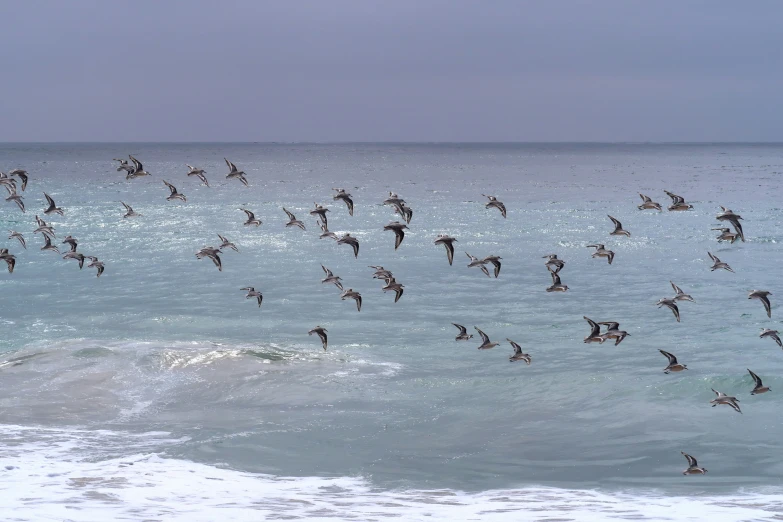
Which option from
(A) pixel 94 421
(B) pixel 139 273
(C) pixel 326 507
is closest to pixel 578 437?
(C) pixel 326 507

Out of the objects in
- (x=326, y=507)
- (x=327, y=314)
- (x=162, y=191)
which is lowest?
(x=326, y=507)

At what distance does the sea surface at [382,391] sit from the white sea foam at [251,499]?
8 centimetres

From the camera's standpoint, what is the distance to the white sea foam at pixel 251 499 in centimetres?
1978

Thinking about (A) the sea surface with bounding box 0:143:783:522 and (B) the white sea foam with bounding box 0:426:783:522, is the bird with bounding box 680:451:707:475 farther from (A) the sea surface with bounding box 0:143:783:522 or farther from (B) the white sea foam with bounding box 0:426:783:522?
(B) the white sea foam with bounding box 0:426:783:522

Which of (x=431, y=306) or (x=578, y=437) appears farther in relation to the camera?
(x=431, y=306)

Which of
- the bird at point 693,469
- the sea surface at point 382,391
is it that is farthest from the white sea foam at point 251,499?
the bird at point 693,469

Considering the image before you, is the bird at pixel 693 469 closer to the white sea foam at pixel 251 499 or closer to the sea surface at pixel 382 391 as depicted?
the sea surface at pixel 382 391

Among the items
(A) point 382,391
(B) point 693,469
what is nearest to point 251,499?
(A) point 382,391

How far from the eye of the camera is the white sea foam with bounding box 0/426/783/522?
19781 millimetres

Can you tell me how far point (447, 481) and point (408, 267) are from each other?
106 feet

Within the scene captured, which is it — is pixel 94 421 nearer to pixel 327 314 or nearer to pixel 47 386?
pixel 47 386

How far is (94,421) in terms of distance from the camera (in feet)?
86.9

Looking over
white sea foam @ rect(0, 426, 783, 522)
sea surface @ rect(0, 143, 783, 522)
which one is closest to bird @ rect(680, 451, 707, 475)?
sea surface @ rect(0, 143, 783, 522)

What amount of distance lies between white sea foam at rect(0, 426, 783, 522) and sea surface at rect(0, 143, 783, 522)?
0.08 meters
